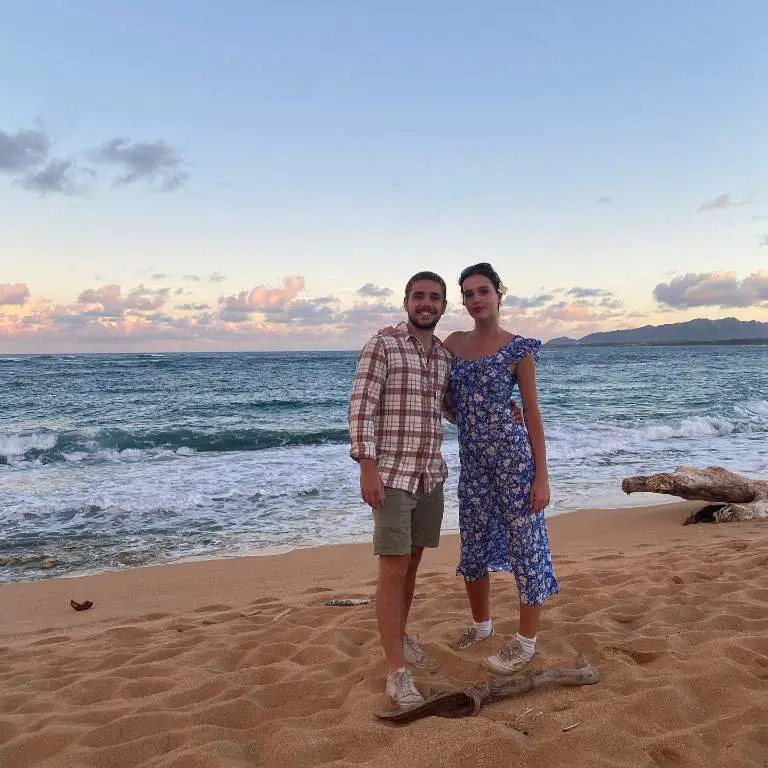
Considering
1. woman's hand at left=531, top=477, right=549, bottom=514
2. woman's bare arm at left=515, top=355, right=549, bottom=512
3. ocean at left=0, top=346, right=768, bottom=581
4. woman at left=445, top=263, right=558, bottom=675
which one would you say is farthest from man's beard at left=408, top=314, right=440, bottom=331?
ocean at left=0, top=346, right=768, bottom=581

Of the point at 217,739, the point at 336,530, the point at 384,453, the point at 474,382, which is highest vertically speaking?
the point at 474,382

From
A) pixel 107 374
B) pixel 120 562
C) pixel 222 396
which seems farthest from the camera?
pixel 107 374

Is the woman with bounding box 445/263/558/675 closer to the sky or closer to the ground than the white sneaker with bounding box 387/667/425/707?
closer to the sky

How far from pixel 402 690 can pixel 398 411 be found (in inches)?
52.5

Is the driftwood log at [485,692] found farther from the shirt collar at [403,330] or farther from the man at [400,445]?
the shirt collar at [403,330]

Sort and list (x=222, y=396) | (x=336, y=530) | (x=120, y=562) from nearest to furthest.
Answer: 1. (x=120, y=562)
2. (x=336, y=530)
3. (x=222, y=396)

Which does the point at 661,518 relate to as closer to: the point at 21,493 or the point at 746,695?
the point at 746,695

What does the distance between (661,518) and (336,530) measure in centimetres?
425

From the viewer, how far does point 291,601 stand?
509 cm

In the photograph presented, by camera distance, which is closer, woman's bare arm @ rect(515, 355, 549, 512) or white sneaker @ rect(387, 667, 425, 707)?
white sneaker @ rect(387, 667, 425, 707)

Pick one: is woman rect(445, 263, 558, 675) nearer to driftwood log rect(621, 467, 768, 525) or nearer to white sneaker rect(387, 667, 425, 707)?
white sneaker rect(387, 667, 425, 707)

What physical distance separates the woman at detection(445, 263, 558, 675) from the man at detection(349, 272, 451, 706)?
20 centimetres

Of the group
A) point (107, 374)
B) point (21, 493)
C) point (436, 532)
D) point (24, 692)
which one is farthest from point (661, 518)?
point (107, 374)

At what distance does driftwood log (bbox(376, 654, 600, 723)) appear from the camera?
9.21 ft
